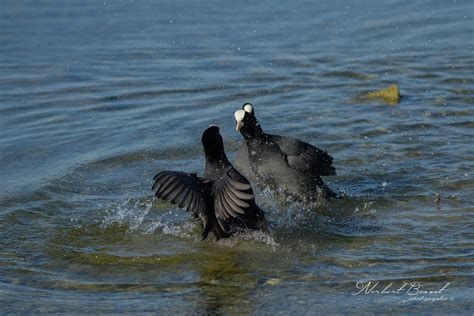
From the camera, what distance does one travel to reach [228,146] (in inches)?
321

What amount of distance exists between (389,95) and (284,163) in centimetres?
243

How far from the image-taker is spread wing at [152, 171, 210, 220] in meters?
5.61

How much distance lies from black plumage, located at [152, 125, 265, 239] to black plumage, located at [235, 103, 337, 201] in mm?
754

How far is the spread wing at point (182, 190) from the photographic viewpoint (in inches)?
221

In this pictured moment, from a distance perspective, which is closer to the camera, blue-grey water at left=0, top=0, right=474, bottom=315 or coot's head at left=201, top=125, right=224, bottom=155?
blue-grey water at left=0, top=0, right=474, bottom=315

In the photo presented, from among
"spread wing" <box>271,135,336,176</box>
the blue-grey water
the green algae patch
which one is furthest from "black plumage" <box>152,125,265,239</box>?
the green algae patch

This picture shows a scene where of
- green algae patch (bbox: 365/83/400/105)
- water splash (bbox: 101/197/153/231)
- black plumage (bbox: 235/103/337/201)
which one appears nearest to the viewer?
water splash (bbox: 101/197/153/231)

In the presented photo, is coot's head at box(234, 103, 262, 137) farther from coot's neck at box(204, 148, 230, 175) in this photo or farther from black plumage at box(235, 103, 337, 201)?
coot's neck at box(204, 148, 230, 175)

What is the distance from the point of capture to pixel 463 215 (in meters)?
6.41

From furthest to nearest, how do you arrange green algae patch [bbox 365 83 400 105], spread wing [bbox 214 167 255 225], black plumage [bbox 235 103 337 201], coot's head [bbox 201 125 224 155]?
green algae patch [bbox 365 83 400 105]
black plumage [bbox 235 103 337 201]
coot's head [bbox 201 125 224 155]
spread wing [bbox 214 167 255 225]

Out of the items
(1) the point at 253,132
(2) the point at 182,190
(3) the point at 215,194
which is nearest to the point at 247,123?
(1) the point at 253,132

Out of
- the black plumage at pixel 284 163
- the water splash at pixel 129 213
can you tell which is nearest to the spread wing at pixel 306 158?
the black plumage at pixel 284 163

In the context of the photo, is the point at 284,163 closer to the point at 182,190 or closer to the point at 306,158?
the point at 306,158

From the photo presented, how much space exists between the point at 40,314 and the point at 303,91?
5.13 meters
